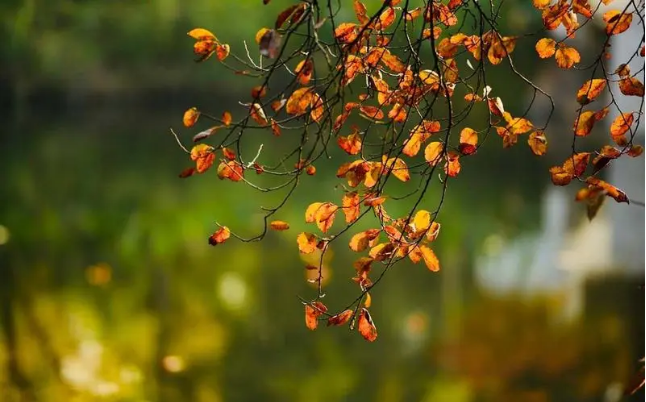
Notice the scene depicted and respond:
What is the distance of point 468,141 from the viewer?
97 cm

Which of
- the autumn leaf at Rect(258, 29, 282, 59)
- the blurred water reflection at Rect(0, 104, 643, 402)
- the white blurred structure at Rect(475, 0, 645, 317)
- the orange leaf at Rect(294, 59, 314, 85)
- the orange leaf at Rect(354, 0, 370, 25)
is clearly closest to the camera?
the autumn leaf at Rect(258, 29, 282, 59)

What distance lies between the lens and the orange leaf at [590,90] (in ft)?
3.05

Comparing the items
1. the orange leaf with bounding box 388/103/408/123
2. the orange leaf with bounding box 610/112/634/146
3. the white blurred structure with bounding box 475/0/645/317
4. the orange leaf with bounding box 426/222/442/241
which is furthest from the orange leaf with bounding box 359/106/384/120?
the white blurred structure with bounding box 475/0/645/317

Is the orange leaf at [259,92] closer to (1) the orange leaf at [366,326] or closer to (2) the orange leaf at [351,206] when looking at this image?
(2) the orange leaf at [351,206]

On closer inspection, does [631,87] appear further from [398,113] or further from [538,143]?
[398,113]

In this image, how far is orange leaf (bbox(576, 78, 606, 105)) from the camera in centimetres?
93

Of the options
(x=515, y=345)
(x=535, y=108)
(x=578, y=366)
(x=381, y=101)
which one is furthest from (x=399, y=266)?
(x=535, y=108)

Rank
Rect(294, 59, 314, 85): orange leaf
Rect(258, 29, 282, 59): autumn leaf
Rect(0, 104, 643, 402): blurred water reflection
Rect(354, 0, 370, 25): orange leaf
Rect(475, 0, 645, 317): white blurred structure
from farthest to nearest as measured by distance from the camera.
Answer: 1. Rect(475, 0, 645, 317): white blurred structure
2. Rect(0, 104, 643, 402): blurred water reflection
3. Rect(354, 0, 370, 25): orange leaf
4. Rect(294, 59, 314, 85): orange leaf
5. Rect(258, 29, 282, 59): autumn leaf

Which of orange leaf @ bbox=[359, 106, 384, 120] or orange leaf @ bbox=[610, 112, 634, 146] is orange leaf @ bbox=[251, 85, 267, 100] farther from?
orange leaf @ bbox=[610, 112, 634, 146]

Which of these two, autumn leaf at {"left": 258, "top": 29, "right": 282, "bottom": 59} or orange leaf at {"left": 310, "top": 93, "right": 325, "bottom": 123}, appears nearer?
autumn leaf at {"left": 258, "top": 29, "right": 282, "bottom": 59}

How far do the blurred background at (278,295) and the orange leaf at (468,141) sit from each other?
198cm

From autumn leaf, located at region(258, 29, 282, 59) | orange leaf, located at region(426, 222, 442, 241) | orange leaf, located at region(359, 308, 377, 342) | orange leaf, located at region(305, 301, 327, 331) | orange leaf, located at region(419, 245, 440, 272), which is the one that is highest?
autumn leaf, located at region(258, 29, 282, 59)

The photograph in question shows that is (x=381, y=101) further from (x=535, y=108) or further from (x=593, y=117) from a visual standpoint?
(x=535, y=108)

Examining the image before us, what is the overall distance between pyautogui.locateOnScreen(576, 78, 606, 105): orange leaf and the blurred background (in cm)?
203
